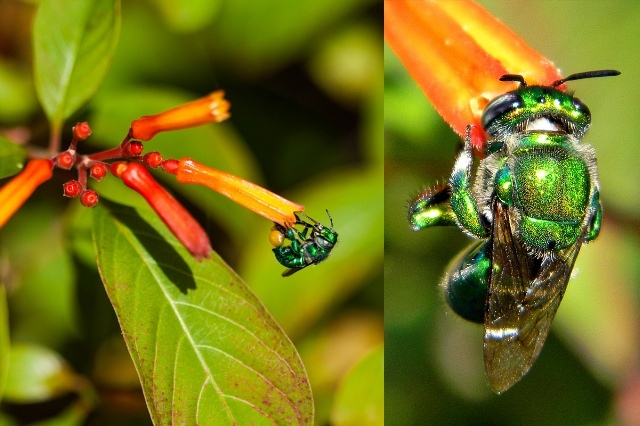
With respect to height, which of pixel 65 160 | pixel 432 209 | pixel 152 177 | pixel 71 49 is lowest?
pixel 432 209

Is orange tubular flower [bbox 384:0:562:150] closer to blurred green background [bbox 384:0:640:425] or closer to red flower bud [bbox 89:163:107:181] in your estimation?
blurred green background [bbox 384:0:640:425]

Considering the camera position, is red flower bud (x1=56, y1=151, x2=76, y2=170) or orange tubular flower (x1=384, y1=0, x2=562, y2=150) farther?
orange tubular flower (x1=384, y1=0, x2=562, y2=150)

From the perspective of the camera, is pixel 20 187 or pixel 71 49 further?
pixel 71 49

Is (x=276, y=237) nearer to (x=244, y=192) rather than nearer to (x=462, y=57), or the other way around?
(x=244, y=192)

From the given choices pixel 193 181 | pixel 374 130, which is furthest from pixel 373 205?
pixel 193 181

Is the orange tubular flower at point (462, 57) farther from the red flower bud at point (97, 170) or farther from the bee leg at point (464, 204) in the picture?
the red flower bud at point (97, 170)

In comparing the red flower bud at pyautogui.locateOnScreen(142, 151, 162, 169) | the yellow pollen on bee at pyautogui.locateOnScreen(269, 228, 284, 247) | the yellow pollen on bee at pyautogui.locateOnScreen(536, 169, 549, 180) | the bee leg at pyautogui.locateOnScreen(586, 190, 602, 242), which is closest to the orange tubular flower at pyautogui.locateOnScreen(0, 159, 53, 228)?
the red flower bud at pyautogui.locateOnScreen(142, 151, 162, 169)

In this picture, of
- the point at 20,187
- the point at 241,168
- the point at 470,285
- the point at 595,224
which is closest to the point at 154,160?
the point at 20,187
